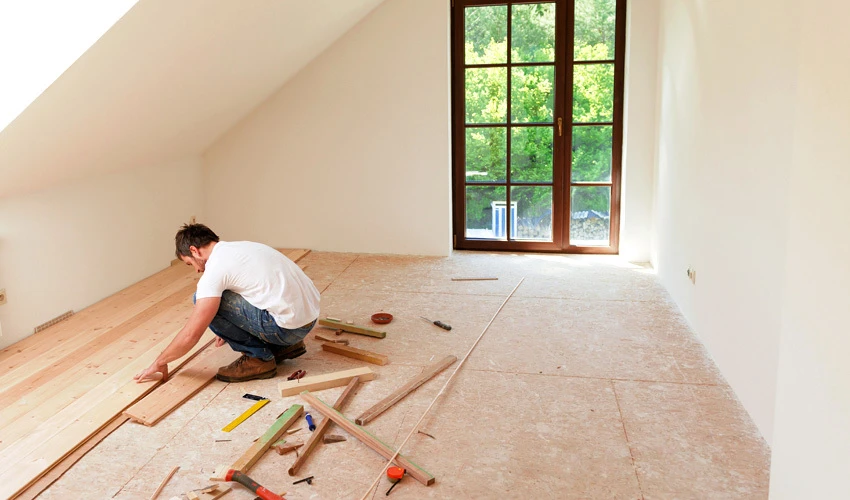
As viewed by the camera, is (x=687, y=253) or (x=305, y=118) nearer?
(x=687, y=253)

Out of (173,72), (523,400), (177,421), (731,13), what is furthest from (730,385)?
(173,72)

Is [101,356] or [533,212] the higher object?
[533,212]

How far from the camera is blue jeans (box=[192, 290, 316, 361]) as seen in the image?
3.53 m

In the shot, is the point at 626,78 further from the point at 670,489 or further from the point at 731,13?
the point at 670,489

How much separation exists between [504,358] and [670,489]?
4.51ft

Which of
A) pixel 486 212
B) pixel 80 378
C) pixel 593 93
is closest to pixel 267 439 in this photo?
pixel 80 378

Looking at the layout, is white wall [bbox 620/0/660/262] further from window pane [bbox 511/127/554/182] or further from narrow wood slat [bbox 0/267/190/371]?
narrow wood slat [bbox 0/267/190/371]

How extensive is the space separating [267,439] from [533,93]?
3.91m

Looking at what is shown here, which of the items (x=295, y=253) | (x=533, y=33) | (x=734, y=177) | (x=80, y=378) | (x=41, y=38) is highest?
(x=533, y=33)

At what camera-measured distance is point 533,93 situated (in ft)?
19.3

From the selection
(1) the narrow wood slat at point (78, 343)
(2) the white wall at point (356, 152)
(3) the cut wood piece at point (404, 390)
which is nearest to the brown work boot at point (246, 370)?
(3) the cut wood piece at point (404, 390)

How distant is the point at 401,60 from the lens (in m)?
5.84

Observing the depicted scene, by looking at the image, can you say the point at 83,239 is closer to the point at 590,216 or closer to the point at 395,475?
the point at 395,475

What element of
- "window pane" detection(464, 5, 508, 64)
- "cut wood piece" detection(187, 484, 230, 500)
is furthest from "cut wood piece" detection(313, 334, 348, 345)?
"window pane" detection(464, 5, 508, 64)
